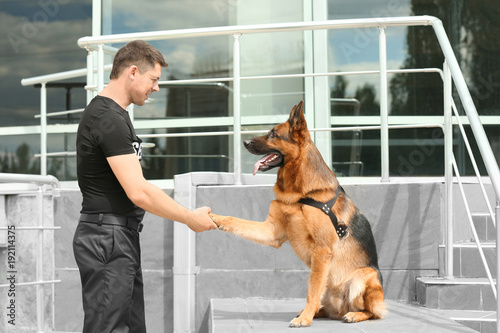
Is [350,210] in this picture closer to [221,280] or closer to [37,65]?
[221,280]

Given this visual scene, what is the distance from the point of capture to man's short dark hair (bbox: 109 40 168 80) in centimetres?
239

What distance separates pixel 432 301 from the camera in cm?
384

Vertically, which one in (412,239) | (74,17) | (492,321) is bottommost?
(492,321)

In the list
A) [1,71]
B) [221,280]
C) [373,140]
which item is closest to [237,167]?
[221,280]

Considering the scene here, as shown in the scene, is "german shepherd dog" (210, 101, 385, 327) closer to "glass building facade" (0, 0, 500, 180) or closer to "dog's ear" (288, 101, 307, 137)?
"dog's ear" (288, 101, 307, 137)

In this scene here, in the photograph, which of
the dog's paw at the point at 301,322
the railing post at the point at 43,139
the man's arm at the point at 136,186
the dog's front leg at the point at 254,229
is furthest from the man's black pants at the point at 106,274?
the railing post at the point at 43,139

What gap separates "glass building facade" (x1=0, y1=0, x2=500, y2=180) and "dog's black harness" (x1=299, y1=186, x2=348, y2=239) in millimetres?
2772

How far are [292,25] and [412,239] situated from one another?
1.68 meters

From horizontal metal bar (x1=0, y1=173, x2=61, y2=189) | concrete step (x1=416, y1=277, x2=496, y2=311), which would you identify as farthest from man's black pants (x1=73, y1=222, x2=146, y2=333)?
concrete step (x1=416, y1=277, x2=496, y2=311)

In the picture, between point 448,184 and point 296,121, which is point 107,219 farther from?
point 448,184

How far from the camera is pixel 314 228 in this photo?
3.31m

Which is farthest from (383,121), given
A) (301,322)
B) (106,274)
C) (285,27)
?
(106,274)

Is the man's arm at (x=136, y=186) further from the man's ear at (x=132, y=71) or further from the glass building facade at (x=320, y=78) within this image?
the glass building facade at (x=320, y=78)

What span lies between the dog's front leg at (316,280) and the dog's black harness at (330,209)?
153mm
